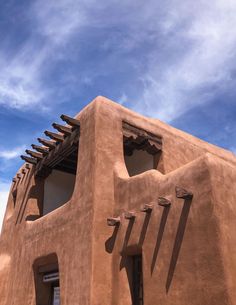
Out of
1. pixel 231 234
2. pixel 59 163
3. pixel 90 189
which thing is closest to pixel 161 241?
pixel 231 234

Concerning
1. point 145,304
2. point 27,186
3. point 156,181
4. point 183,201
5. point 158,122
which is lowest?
point 145,304

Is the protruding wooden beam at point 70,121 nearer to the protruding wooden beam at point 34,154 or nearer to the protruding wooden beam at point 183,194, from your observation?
the protruding wooden beam at point 34,154

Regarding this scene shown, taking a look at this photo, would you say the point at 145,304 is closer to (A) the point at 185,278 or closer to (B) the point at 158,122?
(A) the point at 185,278

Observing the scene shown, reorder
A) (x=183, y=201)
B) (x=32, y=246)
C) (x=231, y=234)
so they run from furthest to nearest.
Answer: (x=32, y=246)
(x=183, y=201)
(x=231, y=234)

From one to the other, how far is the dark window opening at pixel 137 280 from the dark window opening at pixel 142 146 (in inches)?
135

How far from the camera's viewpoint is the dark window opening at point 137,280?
347 inches

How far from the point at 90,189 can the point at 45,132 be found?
324 cm

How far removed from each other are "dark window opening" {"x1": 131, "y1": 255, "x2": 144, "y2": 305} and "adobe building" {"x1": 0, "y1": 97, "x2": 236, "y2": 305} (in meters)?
0.02

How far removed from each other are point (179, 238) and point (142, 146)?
4767 millimetres

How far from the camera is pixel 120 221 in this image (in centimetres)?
945

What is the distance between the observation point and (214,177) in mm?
7254

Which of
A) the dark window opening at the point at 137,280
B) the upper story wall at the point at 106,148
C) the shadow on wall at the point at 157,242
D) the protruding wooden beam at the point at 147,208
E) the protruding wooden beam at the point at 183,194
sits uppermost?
the upper story wall at the point at 106,148

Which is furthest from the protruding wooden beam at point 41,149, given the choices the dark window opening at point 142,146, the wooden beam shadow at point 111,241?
the wooden beam shadow at point 111,241

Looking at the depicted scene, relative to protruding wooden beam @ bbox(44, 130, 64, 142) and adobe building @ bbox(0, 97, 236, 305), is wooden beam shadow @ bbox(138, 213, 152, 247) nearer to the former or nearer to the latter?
adobe building @ bbox(0, 97, 236, 305)
